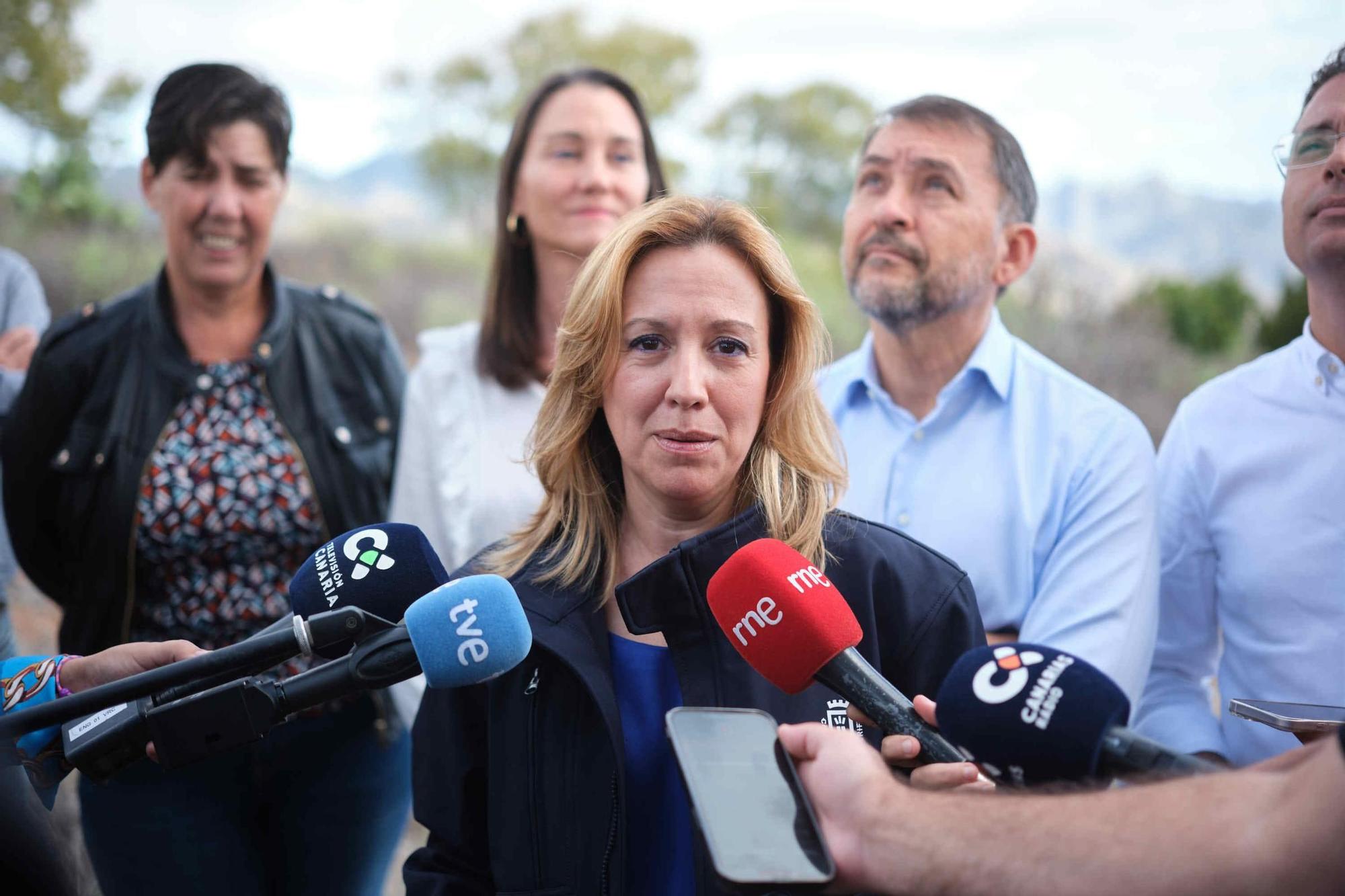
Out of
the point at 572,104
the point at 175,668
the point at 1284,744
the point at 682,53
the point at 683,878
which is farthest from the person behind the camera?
the point at 682,53

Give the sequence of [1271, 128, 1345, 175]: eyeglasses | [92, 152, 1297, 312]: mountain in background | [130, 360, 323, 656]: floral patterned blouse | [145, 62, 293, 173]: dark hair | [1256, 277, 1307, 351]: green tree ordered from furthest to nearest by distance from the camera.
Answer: [92, 152, 1297, 312]: mountain in background, [1256, 277, 1307, 351]: green tree, [145, 62, 293, 173]: dark hair, [130, 360, 323, 656]: floral patterned blouse, [1271, 128, 1345, 175]: eyeglasses

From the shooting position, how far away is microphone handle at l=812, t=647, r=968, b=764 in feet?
5.43

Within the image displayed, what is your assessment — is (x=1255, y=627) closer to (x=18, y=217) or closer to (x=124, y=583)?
(x=124, y=583)

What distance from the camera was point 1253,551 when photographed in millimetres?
2777

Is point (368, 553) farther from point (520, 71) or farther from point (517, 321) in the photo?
point (520, 71)

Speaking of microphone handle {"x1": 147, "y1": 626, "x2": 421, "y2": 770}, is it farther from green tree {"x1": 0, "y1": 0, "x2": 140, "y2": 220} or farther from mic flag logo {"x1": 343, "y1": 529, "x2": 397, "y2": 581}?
green tree {"x1": 0, "y1": 0, "x2": 140, "y2": 220}

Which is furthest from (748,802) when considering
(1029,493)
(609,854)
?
(1029,493)

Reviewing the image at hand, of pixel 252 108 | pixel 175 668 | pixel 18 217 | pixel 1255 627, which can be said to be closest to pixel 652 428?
pixel 175 668

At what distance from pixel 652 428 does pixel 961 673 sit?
0.95m


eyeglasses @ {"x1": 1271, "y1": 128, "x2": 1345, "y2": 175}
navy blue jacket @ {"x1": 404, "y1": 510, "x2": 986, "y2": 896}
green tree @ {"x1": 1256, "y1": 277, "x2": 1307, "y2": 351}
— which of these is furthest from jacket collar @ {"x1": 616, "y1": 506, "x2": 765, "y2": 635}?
green tree @ {"x1": 1256, "y1": 277, "x2": 1307, "y2": 351}

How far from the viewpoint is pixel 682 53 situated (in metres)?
18.7

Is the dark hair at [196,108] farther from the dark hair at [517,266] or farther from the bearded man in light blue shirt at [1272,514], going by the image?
the bearded man in light blue shirt at [1272,514]

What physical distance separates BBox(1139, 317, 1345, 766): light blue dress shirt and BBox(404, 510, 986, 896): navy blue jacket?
92 cm

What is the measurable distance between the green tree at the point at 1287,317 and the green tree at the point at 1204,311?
4.35 m
